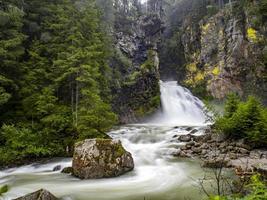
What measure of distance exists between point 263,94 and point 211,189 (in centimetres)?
1728

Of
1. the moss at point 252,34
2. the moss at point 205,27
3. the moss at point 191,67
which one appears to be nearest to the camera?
the moss at point 252,34

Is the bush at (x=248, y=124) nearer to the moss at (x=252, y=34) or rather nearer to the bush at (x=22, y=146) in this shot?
the bush at (x=22, y=146)

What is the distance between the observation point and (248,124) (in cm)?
1346

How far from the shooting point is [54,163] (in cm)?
1174

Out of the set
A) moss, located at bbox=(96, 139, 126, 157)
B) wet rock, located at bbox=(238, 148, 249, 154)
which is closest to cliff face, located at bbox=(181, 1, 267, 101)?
wet rock, located at bbox=(238, 148, 249, 154)

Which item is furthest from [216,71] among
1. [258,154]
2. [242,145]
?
[258,154]

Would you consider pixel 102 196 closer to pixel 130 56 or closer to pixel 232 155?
pixel 232 155

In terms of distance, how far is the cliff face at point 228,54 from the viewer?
24.1m

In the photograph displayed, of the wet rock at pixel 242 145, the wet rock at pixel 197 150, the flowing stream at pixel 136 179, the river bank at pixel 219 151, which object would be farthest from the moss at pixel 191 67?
the wet rock at pixel 197 150

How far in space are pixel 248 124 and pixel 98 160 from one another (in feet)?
24.2

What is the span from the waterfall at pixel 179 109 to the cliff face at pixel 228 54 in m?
1.74

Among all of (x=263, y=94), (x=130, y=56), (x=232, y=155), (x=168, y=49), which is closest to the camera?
(x=232, y=155)

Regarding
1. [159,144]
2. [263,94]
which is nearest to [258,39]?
[263,94]

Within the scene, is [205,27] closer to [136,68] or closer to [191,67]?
[191,67]
